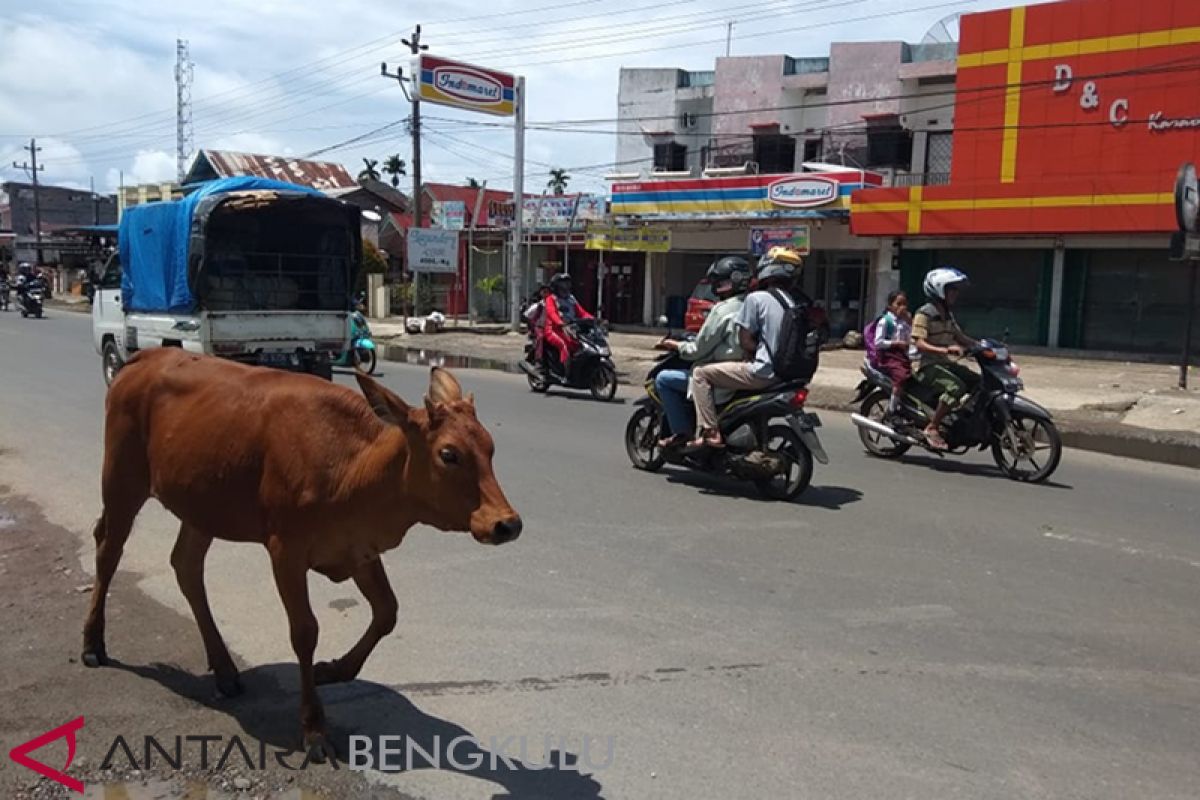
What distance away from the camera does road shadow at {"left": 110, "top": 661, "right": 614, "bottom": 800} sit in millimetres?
3449

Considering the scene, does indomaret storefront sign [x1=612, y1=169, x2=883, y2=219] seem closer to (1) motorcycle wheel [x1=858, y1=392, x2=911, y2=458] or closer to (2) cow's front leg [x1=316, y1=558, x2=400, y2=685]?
(1) motorcycle wheel [x1=858, y1=392, x2=911, y2=458]

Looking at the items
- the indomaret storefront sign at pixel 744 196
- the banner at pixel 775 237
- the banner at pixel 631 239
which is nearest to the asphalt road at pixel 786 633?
the banner at pixel 775 237

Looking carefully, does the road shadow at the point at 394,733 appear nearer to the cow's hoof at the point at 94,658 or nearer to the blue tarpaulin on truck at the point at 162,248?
the cow's hoof at the point at 94,658

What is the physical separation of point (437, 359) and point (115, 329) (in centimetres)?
830

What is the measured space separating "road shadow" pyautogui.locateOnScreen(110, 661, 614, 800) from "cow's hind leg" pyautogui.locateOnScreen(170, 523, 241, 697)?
80mm

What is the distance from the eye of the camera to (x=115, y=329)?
1491 centimetres

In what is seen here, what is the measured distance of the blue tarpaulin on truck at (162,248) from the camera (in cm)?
1255

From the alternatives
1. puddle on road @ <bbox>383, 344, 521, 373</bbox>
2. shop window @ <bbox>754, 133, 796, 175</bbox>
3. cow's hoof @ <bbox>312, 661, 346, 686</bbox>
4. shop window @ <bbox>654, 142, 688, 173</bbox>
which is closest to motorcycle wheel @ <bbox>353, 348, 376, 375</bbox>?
puddle on road @ <bbox>383, 344, 521, 373</bbox>

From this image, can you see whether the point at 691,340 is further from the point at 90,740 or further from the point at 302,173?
the point at 302,173

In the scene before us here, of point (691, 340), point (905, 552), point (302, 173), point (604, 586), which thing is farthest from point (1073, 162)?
point (302, 173)

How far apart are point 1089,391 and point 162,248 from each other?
14474 millimetres

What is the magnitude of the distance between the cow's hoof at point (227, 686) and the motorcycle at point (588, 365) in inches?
411

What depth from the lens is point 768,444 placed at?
8.03m

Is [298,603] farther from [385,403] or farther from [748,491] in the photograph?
[748,491]
